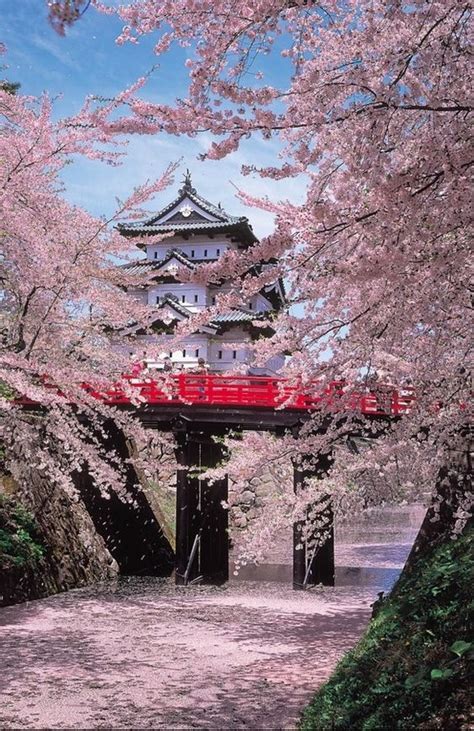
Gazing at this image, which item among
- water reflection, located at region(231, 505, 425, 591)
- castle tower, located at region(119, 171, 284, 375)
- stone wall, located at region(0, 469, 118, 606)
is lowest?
water reflection, located at region(231, 505, 425, 591)

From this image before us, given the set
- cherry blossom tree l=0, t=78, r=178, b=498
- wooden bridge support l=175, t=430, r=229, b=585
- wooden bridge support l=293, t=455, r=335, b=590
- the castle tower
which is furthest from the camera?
the castle tower

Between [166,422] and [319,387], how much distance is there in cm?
1078

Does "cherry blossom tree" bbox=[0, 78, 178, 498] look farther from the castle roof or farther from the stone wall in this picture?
the castle roof

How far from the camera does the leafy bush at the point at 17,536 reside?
1164 centimetres

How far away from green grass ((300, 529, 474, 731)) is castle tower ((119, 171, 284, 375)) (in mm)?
22278

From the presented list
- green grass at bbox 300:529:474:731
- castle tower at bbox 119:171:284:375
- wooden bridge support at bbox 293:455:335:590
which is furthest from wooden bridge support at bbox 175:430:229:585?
castle tower at bbox 119:171:284:375

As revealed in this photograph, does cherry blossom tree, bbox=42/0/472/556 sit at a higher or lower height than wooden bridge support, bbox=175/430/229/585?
higher

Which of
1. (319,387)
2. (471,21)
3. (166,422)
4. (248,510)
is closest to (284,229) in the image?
(471,21)

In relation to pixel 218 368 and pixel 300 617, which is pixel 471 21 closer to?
pixel 300 617

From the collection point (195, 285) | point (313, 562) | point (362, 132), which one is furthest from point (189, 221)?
point (362, 132)

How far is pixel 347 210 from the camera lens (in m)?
4.54

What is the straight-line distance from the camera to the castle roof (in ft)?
103

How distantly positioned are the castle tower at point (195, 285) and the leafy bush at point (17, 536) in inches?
609

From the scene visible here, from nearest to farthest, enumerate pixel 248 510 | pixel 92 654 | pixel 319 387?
pixel 319 387, pixel 92 654, pixel 248 510
